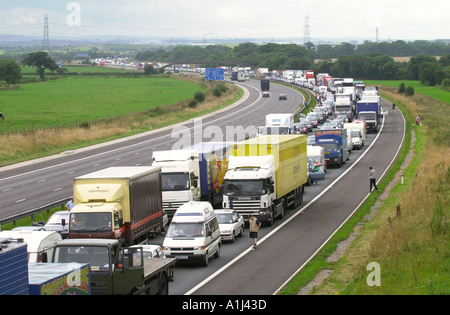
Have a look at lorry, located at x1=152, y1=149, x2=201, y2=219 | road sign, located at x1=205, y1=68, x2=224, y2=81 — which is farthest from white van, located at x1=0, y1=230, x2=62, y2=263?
road sign, located at x1=205, y1=68, x2=224, y2=81

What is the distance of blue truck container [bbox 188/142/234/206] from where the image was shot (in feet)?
126

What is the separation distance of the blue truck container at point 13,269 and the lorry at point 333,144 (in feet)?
→ 139

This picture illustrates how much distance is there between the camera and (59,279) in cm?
1669

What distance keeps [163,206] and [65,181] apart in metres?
15.3

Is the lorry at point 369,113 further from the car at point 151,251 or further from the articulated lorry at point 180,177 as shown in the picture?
the car at point 151,251

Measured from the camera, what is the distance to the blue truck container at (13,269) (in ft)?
49.8

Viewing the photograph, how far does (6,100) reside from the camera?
12725 cm

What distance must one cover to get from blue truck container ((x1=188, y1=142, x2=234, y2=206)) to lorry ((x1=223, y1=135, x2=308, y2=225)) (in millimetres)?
1924

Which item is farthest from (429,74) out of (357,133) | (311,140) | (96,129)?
(311,140)

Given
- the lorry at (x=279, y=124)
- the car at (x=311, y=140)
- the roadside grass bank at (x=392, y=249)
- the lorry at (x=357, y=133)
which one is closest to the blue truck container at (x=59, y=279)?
the roadside grass bank at (x=392, y=249)

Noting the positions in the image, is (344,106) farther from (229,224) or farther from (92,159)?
(229,224)

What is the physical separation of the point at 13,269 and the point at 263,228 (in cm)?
2099

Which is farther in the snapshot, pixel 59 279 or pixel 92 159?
pixel 92 159
